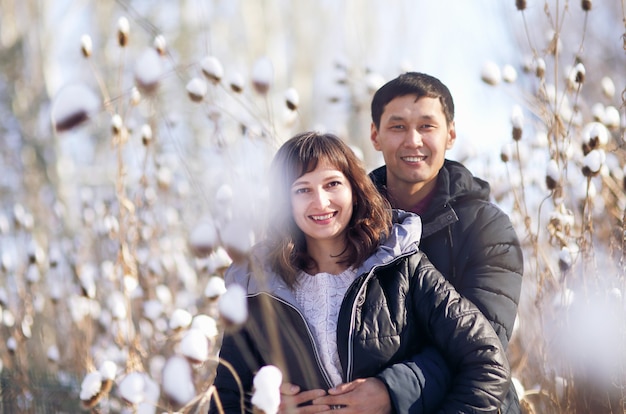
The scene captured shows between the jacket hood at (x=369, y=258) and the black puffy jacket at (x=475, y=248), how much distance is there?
0.44 feet

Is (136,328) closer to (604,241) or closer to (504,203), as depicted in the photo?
(504,203)

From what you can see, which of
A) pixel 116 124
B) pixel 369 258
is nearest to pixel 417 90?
pixel 369 258

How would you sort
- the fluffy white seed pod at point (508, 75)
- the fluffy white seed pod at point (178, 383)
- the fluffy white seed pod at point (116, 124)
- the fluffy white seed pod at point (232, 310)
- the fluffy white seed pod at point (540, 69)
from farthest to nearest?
the fluffy white seed pod at point (508, 75) → the fluffy white seed pod at point (540, 69) → the fluffy white seed pod at point (116, 124) → the fluffy white seed pod at point (232, 310) → the fluffy white seed pod at point (178, 383)

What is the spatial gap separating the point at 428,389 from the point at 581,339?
27.4 inches

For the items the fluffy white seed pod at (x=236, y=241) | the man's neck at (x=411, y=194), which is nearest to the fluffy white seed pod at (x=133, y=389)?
the fluffy white seed pod at (x=236, y=241)

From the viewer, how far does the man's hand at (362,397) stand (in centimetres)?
148

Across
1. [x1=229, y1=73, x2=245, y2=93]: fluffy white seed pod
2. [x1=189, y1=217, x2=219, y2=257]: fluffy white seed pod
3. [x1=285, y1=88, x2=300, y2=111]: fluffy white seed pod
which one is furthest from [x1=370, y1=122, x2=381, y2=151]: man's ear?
[x1=189, y1=217, x2=219, y2=257]: fluffy white seed pod

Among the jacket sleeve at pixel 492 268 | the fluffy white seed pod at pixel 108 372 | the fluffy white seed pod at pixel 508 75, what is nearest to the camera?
the fluffy white seed pod at pixel 108 372

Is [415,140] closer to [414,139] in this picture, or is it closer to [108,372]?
[414,139]

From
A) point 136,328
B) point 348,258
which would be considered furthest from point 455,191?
point 136,328

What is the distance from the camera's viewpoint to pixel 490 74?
227 centimetres

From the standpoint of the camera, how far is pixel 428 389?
1489mm

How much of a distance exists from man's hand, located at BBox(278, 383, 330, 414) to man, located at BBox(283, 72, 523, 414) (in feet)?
1.27

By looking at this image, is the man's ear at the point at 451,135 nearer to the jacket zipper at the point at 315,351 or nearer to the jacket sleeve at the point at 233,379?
the jacket zipper at the point at 315,351
